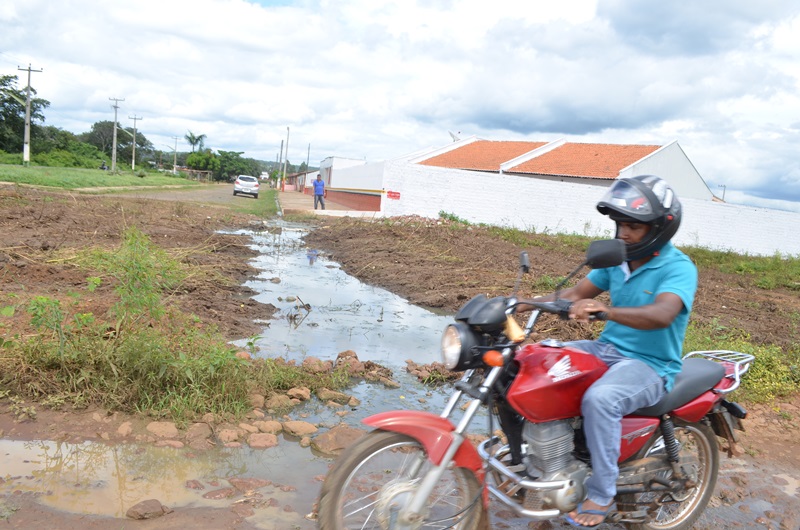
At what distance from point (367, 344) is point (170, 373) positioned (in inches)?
114

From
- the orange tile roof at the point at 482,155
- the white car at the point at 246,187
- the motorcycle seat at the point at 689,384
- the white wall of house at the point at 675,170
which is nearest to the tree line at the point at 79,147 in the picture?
the white car at the point at 246,187

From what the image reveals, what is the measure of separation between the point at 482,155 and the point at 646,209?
39.9 metres

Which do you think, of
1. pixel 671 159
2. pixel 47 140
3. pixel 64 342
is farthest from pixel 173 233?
pixel 47 140

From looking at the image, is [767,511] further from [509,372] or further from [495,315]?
[495,315]

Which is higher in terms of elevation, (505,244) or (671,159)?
(671,159)

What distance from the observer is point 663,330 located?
3086 millimetres

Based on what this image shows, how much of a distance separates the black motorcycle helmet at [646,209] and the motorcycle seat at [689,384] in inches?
27.8

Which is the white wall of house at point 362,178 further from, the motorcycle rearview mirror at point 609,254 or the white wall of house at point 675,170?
the motorcycle rearview mirror at point 609,254

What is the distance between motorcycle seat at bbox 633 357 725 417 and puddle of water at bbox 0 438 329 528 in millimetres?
1894

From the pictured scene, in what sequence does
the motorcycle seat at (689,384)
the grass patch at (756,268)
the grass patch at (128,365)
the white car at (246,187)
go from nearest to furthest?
the motorcycle seat at (689,384), the grass patch at (128,365), the grass patch at (756,268), the white car at (246,187)

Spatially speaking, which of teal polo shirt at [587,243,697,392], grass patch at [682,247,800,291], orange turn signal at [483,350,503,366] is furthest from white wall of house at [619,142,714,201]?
orange turn signal at [483,350,503,366]

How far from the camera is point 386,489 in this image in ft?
8.83

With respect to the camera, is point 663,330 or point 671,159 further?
point 671,159

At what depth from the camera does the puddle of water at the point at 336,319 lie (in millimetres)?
6719
